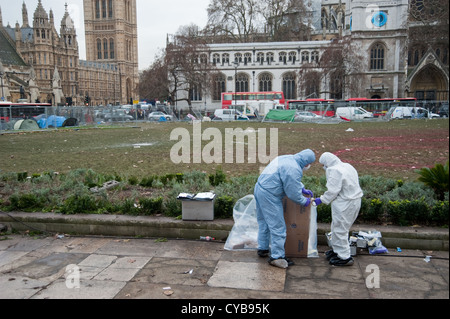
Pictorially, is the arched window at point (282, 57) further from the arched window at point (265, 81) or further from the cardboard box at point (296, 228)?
the cardboard box at point (296, 228)

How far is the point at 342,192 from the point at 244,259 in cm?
157

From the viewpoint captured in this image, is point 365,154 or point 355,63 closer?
point 365,154

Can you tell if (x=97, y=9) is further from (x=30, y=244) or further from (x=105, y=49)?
(x=30, y=244)

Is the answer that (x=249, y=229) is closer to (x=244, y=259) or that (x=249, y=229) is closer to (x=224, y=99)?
(x=244, y=259)

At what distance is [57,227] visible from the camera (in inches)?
249

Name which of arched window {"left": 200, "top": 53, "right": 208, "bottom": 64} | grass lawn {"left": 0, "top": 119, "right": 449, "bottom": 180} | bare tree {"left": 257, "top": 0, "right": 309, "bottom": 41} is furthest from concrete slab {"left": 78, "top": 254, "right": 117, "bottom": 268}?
bare tree {"left": 257, "top": 0, "right": 309, "bottom": 41}

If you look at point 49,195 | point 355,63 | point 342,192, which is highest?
point 355,63

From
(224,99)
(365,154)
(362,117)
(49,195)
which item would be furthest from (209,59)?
(49,195)

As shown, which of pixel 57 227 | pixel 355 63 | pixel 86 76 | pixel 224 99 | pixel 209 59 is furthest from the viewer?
pixel 86 76

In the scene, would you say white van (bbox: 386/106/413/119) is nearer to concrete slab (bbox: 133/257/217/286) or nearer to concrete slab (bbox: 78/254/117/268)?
concrete slab (bbox: 133/257/217/286)

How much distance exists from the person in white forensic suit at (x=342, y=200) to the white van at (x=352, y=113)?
33.4 metres

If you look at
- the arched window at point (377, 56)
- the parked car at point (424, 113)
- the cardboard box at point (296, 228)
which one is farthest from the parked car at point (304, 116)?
the cardboard box at point (296, 228)

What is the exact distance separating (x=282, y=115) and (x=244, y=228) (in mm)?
30992

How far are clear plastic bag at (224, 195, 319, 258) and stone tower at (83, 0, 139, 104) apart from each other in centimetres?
10563
